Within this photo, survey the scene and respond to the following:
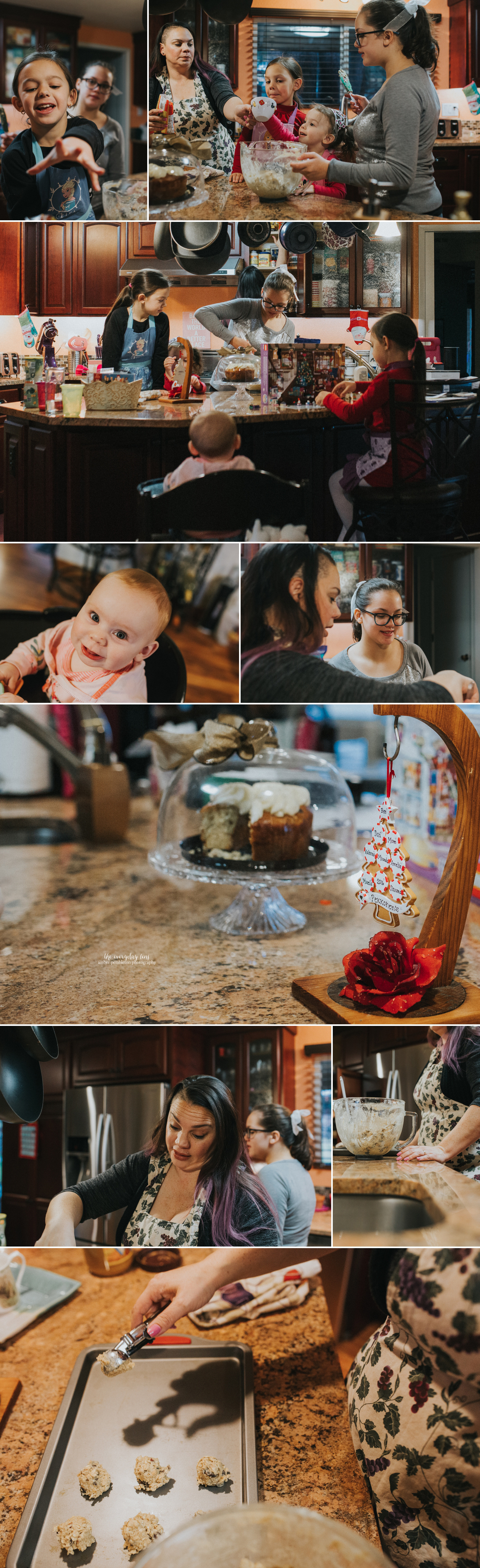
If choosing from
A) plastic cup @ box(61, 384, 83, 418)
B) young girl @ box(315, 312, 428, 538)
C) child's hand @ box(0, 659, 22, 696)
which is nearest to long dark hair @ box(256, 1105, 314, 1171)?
child's hand @ box(0, 659, 22, 696)

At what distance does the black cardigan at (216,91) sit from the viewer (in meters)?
1.48

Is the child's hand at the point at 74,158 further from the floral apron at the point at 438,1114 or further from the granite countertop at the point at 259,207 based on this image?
the floral apron at the point at 438,1114

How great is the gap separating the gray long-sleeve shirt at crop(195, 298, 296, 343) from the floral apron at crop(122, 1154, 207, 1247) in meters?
1.08

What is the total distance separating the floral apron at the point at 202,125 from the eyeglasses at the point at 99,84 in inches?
2.5

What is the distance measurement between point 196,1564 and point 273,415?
4.15ft

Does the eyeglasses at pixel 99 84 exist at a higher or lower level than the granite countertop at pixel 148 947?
higher

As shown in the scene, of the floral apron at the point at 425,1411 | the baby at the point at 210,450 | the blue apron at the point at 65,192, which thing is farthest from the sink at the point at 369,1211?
the blue apron at the point at 65,192

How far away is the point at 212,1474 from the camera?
1.31 meters

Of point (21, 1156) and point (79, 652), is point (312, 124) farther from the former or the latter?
point (21, 1156)

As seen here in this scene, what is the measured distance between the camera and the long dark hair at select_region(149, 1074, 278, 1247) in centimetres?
151

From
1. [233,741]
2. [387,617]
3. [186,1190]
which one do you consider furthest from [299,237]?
[186,1190]

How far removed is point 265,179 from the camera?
4.95ft

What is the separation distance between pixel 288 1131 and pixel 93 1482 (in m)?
0.45

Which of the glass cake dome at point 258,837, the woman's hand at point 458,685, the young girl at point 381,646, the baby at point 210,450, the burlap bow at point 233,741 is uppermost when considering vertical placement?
the baby at point 210,450
